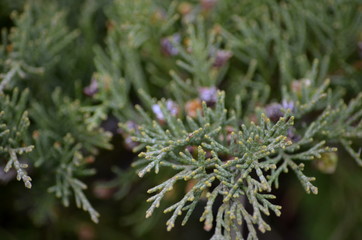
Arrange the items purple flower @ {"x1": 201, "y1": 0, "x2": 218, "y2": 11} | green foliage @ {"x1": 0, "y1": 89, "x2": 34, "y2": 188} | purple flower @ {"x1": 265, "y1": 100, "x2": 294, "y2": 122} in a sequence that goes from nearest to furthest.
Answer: green foliage @ {"x1": 0, "y1": 89, "x2": 34, "y2": 188} → purple flower @ {"x1": 265, "y1": 100, "x2": 294, "y2": 122} → purple flower @ {"x1": 201, "y1": 0, "x2": 218, "y2": 11}

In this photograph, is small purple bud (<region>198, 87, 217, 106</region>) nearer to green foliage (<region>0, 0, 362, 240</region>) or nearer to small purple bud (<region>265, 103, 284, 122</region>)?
green foliage (<region>0, 0, 362, 240</region>)

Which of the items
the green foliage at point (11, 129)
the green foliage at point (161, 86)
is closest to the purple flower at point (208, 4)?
the green foliage at point (161, 86)

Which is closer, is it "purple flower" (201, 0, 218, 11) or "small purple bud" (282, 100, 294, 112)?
"small purple bud" (282, 100, 294, 112)

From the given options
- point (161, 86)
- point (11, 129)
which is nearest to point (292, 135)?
point (161, 86)

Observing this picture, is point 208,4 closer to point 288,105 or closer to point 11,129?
point 288,105

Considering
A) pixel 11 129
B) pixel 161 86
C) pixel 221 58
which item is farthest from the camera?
pixel 161 86

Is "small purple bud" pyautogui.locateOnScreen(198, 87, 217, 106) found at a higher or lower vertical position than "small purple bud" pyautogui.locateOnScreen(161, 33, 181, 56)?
lower

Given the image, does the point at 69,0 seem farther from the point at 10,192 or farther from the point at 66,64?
the point at 10,192

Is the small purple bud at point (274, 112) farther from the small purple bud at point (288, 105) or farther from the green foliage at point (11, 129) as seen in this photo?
the green foliage at point (11, 129)

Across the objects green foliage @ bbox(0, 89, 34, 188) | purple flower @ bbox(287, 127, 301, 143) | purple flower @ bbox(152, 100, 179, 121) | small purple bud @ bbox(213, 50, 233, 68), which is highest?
green foliage @ bbox(0, 89, 34, 188)

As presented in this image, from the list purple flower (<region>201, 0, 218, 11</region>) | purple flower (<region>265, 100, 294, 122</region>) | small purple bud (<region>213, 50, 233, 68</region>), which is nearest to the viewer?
purple flower (<region>265, 100, 294, 122</region>)

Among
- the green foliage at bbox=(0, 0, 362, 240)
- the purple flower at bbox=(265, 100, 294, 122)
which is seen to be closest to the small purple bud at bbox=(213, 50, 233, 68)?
the green foliage at bbox=(0, 0, 362, 240)

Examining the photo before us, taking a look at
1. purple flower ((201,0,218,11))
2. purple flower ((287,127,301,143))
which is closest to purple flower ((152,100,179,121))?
purple flower ((287,127,301,143))
